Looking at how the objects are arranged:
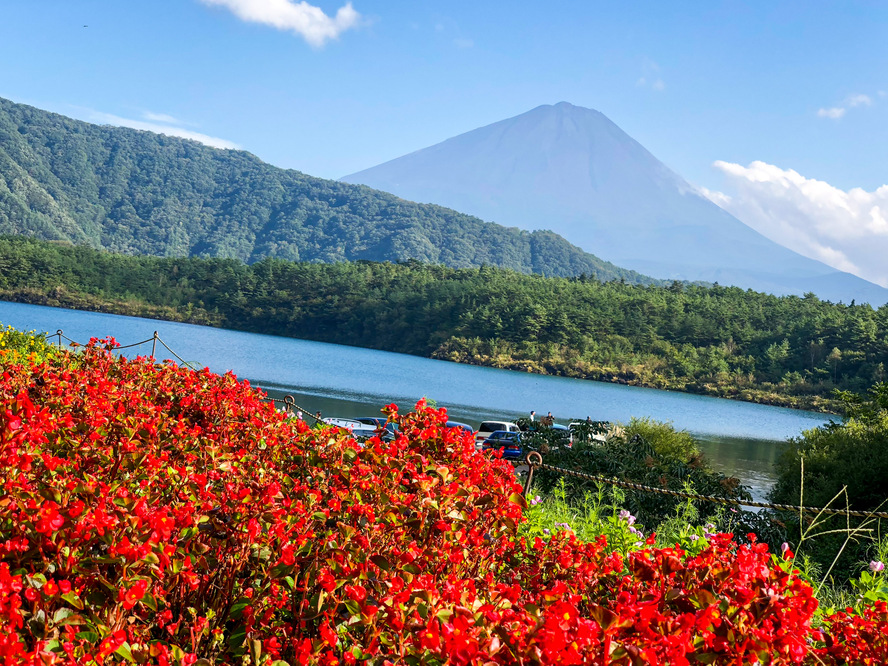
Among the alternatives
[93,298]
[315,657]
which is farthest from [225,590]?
[93,298]

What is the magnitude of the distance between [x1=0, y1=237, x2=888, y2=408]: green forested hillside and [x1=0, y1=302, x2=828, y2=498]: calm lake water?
7602 mm

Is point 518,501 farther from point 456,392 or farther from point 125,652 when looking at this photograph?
point 456,392

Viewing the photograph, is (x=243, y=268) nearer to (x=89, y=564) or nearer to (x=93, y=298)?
(x=93, y=298)

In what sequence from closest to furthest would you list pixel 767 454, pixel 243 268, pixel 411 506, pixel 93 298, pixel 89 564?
pixel 89 564
pixel 411 506
pixel 767 454
pixel 93 298
pixel 243 268

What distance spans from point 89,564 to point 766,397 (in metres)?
59.7

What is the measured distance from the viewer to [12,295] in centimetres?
6788

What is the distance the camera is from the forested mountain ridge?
13800 centimetres

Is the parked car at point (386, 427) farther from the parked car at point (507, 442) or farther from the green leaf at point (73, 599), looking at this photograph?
the parked car at point (507, 442)

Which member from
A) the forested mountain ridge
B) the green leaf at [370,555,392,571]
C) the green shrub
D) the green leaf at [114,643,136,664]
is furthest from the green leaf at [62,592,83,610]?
the forested mountain ridge

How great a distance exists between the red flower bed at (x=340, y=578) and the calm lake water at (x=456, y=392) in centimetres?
1776

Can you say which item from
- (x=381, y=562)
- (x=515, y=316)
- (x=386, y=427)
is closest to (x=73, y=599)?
(x=381, y=562)

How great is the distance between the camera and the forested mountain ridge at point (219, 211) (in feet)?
453

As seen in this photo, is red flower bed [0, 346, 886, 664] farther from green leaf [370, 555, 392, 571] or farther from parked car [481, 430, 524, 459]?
parked car [481, 430, 524, 459]

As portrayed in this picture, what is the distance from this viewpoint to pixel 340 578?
2.04m
